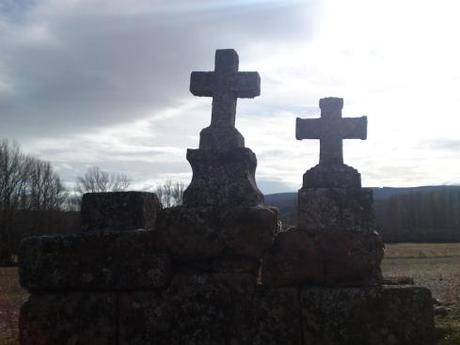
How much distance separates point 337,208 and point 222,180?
6.57 feet

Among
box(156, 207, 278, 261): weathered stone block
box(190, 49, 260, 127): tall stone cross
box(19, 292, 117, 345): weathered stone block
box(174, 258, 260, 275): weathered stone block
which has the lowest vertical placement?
box(19, 292, 117, 345): weathered stone block

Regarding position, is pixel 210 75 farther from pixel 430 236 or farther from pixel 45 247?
pixel 430 236

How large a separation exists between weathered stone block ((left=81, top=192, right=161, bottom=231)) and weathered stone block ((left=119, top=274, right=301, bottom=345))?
0.62 meters

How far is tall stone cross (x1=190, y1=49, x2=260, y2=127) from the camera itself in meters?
5.45

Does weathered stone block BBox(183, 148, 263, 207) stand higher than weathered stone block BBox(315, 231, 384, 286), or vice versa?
weathered stone block BBox(183, 148, 263, 207)

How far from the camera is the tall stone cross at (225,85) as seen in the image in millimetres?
5449

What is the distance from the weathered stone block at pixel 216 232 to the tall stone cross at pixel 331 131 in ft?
11.9

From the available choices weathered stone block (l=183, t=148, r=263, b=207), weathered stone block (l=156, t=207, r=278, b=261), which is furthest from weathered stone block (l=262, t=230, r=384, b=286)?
weathered stone block (l=183, t=148, r=263, b=207)

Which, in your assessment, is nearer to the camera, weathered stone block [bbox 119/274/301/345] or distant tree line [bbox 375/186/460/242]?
weathered stone block [bbox 119/274/301/345]

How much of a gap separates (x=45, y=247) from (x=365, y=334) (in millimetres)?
2648

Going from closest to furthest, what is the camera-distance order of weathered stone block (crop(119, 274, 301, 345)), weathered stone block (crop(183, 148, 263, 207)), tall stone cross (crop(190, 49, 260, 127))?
weathered stone block (crop(119, 274, 301, 345)), weathered stone block (crop(183, 148, 263, 207)), tall stone cross (crop(190, 49, 260, 127))

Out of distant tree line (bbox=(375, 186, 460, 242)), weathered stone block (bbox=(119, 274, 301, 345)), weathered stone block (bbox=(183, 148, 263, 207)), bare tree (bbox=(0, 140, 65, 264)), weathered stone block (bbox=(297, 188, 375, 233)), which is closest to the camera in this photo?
weathered stone block (bbox=(119, 274, 301, 345))

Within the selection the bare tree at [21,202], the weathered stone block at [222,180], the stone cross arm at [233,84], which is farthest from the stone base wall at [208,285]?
the bare tree at [21,202]

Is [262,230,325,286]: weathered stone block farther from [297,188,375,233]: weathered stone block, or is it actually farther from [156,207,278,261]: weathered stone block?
[297,188,375,233]: weathered stone block
